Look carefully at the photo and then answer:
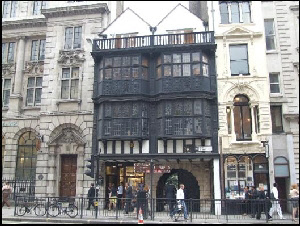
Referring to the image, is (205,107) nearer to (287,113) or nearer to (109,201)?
(287,113)

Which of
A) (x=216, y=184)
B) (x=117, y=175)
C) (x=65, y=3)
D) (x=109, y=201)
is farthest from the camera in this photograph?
(x=65, y=3)

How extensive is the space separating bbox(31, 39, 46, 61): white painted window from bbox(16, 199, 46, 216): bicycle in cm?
1371

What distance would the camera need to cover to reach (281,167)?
2108 centimetres

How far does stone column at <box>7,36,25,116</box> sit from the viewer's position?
26.2m

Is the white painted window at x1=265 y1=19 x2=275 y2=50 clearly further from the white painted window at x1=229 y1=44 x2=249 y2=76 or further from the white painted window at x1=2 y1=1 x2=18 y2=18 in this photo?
the white painted window at x1=2 y1=1 x2=18 y2=18

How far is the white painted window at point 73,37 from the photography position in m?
25.8

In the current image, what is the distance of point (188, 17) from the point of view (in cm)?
2419

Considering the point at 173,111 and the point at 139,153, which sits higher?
the point at 173,111

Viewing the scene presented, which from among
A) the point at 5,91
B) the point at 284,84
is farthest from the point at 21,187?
the point at 284,84

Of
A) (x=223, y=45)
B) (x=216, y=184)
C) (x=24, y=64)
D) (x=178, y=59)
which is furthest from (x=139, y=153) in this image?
(x=24, y=64)

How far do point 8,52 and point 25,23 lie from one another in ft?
9.82

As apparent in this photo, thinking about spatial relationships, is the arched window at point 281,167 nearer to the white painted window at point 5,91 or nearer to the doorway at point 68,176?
the doorway at point 68,176

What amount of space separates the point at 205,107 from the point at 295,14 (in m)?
9.82

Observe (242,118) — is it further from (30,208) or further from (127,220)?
(30,208)
